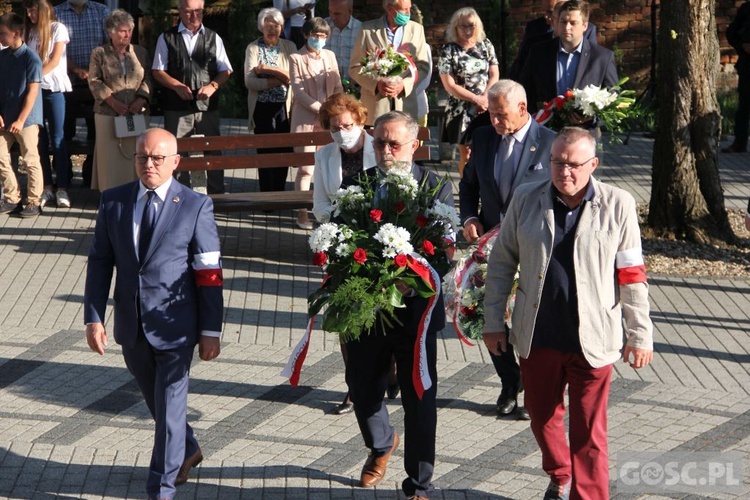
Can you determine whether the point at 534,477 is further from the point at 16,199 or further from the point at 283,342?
the point at 16,199

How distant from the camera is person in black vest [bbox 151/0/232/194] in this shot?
1251 centimetres

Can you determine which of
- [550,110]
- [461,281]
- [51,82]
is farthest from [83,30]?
[461,281]

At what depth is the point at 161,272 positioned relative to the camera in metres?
5.95

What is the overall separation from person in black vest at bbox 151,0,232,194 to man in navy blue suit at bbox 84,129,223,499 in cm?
665

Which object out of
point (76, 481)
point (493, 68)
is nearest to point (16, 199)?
point (493, 68)

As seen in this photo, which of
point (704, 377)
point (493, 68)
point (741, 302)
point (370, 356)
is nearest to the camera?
point (370, 356)

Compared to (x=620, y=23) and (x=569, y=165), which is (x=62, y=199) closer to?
(x=569, y=165)

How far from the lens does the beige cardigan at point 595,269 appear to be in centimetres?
555

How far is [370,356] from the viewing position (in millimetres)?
6176

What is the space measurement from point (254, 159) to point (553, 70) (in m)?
3.16

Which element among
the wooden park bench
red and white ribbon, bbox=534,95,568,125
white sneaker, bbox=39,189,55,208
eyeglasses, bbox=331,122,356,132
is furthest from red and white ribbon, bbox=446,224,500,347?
white sneaker, bbox=39,189,55,208

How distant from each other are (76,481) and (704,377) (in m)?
4.26

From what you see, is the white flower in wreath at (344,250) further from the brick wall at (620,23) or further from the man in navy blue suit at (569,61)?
the brick wall at (620,23)

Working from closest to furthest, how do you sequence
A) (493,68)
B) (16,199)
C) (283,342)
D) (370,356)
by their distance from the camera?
(370,356) < (283,342) < (493,68) < (16,199)
